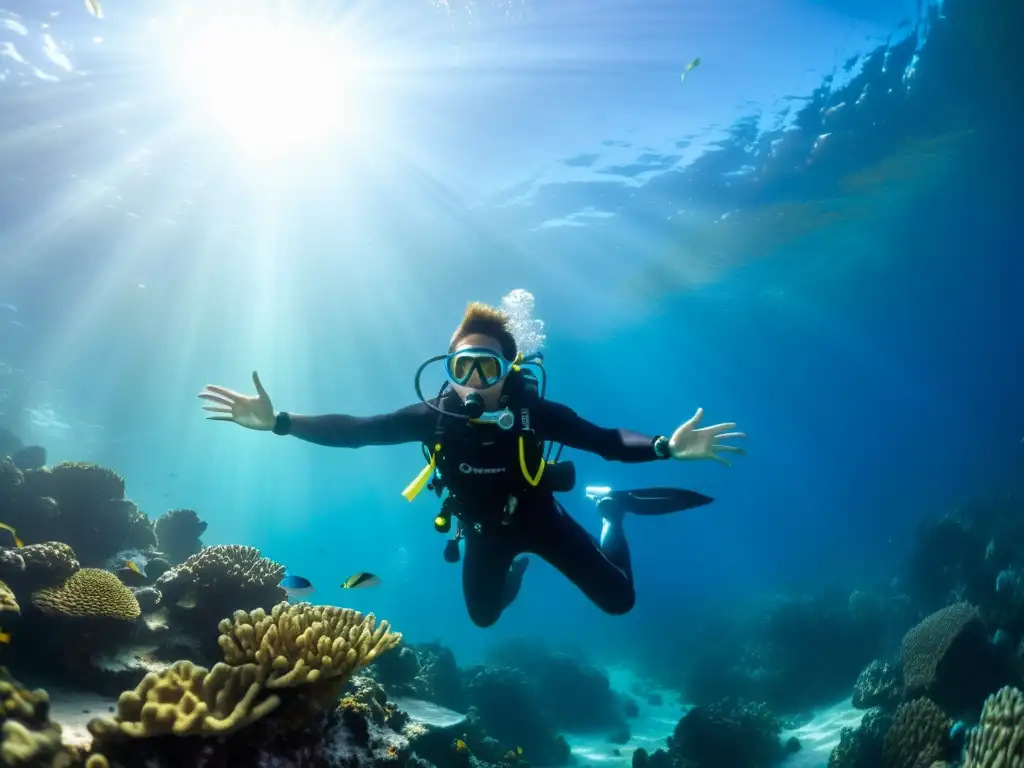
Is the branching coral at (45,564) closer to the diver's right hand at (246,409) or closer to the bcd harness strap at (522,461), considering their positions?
the diver's right hand at (246,409)

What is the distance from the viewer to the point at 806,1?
54.2 feet

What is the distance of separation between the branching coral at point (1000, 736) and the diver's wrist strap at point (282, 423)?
7314 mm

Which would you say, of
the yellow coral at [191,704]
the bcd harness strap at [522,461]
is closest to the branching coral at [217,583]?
the bcd harness strap at [522,461]

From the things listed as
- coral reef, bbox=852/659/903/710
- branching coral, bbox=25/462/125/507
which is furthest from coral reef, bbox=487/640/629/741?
branching coral, bbox=25/462/125/507

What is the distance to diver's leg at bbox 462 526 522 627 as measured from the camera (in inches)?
253

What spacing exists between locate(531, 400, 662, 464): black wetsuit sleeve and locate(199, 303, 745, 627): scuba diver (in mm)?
12

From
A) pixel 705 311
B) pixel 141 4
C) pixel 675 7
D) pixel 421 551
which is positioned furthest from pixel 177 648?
pixel 421 551

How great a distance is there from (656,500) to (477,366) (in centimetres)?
395

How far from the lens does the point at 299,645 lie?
3.59 metres

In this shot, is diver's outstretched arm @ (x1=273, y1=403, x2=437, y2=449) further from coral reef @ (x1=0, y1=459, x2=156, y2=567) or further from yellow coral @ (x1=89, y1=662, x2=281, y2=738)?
coral reef @ (x1=0, y1=459, x2=156, y2=567)

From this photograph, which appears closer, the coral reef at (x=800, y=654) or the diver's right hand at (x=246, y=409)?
the diver's right hand at (x=246, y=409)

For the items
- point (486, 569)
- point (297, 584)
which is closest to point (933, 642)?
point (486, 569)

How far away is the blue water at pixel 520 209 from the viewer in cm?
1652

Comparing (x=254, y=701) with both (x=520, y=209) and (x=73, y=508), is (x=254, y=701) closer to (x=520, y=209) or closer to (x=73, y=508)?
(x=73, y=508)
